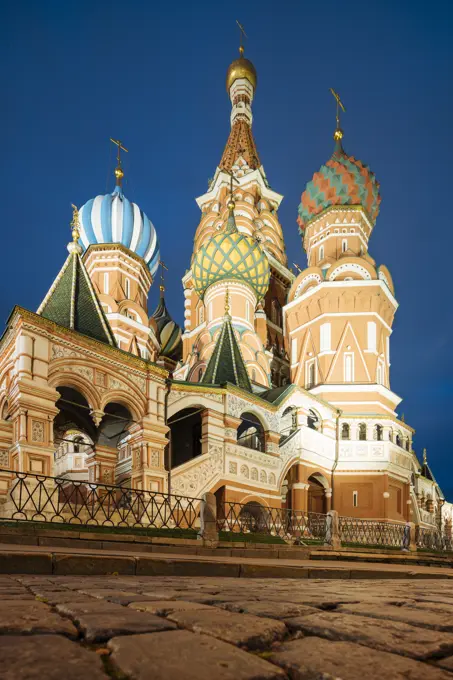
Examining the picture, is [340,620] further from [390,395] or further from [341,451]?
[390,395]

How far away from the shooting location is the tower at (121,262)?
30.8 meters

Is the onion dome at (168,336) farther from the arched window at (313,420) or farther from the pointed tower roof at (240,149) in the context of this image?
the arched window at (313,420)

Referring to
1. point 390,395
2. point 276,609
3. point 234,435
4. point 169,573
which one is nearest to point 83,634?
point 276,609

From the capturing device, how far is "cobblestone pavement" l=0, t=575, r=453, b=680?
132cm

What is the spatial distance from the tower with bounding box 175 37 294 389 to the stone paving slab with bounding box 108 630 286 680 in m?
24.1

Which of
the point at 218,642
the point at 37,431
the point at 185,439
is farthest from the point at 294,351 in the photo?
the point at 218,642

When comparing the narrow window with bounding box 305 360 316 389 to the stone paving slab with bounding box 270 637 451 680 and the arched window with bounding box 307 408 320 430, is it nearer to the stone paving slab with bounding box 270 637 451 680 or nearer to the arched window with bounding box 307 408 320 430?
the arched window with bounding box 307 408 320 430

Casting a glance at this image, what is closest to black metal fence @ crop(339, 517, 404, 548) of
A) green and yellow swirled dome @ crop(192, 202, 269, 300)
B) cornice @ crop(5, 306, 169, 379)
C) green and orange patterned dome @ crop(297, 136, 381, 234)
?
cornice @ crop(5, 306, 169, 379)

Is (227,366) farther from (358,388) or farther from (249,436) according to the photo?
(358,388)

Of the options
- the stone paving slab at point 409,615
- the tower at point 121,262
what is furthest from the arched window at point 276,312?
the stone paving slab at point 409,615

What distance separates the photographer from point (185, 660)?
54.9 inches

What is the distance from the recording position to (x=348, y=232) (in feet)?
103

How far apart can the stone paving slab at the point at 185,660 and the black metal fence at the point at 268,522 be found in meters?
14.7

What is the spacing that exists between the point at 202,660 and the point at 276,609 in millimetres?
1072
